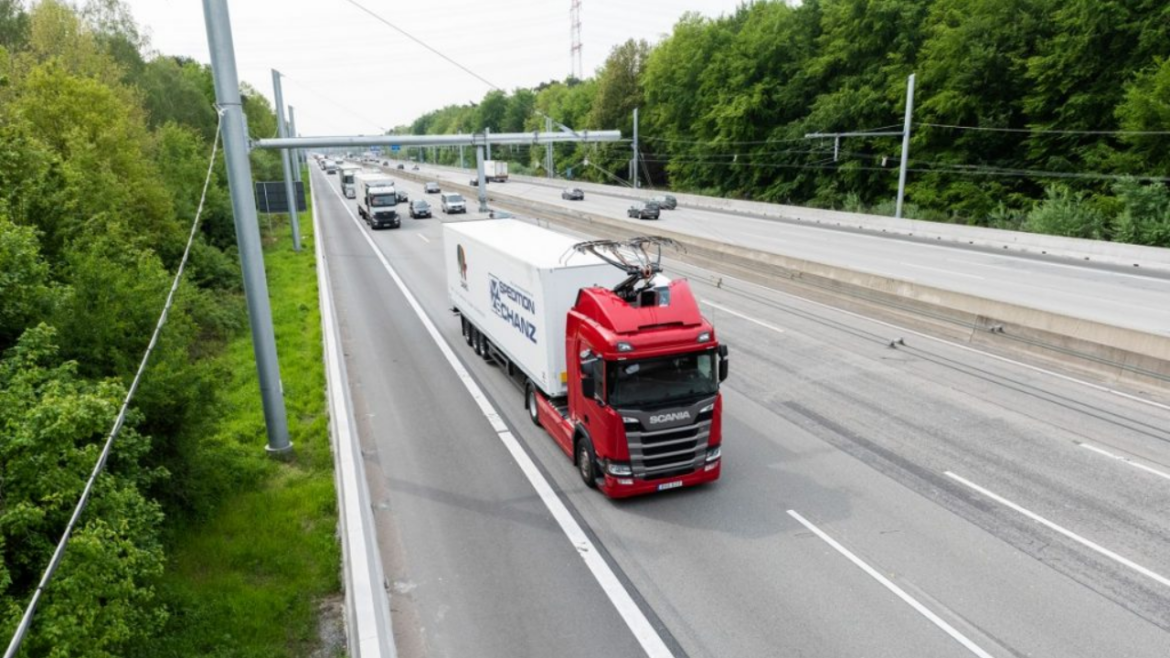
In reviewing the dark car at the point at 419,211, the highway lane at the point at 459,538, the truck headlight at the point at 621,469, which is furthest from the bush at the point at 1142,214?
the dark car at the point at 419,211

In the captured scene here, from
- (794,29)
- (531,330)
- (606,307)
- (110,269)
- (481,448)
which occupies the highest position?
(794,29)

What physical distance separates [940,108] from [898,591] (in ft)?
173

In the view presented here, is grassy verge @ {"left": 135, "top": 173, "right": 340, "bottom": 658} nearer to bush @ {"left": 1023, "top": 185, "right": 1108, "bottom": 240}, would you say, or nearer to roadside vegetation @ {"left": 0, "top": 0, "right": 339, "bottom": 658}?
roadside vegetation @ {"left": 0, "top": 0, "right": 339, "bottom": 658}

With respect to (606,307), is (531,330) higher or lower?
lower

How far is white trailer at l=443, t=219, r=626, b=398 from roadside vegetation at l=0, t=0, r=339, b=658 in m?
4.11

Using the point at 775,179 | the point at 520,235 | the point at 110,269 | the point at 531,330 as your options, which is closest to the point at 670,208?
the point at 775,179

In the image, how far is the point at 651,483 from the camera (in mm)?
10336

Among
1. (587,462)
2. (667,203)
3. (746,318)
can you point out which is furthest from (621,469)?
(667,203)

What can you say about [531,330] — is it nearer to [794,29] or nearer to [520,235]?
[520,235]

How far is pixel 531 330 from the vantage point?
520 inches

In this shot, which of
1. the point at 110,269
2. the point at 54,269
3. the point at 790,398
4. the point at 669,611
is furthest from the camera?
the point at 790,398

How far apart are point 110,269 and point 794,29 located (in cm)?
7296

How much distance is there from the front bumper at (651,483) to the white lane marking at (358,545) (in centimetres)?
340

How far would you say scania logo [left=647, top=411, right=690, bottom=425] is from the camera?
10.0 metres
